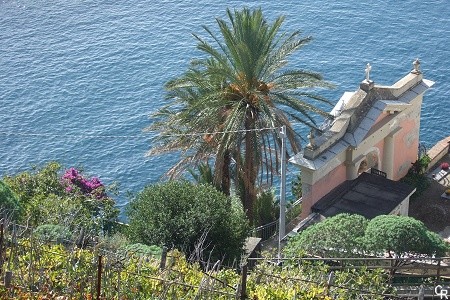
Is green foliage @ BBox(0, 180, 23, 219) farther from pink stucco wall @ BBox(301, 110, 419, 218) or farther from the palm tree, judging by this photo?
pink stucco wall @ BBox(301, 110, 419, 218)

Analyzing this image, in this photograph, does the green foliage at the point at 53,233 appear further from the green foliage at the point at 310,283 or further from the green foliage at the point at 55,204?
the green foliage at the point at 310,283

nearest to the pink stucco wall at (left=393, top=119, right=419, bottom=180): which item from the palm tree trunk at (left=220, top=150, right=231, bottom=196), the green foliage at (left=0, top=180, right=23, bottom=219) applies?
the palm tree trunk at (left=220, top=150, right=231, bottom=196)

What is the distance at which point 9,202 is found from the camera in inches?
1113

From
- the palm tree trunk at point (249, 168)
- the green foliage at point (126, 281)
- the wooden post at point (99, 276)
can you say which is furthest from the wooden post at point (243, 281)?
the palm tree trunk at point (249, 168)

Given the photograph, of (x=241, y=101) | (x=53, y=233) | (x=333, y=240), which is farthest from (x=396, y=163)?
(x=53, y=233)

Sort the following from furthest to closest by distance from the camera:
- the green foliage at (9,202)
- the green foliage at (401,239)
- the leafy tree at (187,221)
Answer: the leafy tree at (187,221)
the green foliage at (401,239)
the green foliage at (9,202)

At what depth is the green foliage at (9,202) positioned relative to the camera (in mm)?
27828

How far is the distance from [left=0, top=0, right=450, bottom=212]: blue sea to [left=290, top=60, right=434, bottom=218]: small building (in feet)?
48.8

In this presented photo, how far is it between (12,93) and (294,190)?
86.5 ft

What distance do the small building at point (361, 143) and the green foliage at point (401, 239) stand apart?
674cm

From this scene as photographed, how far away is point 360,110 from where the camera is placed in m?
37.3

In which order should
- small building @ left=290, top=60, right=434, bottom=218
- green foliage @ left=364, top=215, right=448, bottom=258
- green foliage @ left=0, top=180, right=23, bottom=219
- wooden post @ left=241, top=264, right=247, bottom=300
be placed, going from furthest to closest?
small building @ left=290, top=60, right=434, bottom=218, green foliage @ left=364, top=215, right=448, bottom=258, green foliage @ left=0, top=180, right=23, bottom=219, wooden post @ left=241, top=264, right=247, bottom=300

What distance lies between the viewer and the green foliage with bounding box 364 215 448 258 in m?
28.3

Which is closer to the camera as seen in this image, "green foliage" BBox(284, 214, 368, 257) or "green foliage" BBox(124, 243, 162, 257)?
"green foliage" BBox(124, 243, 162, 257)
